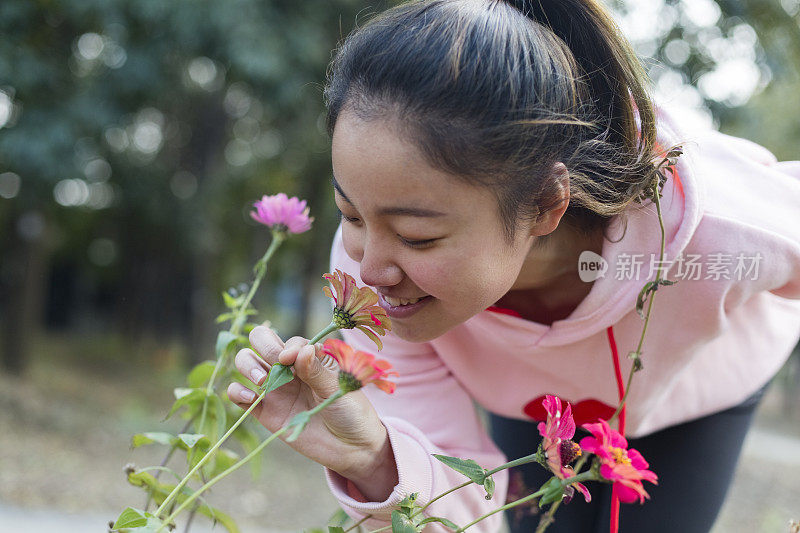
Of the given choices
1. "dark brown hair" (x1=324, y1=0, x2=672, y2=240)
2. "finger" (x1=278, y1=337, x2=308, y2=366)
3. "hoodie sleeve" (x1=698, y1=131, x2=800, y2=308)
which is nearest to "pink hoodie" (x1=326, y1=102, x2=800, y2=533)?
"hoodie sleeve" (x1=698, y1=131, x2=800, y2=308)

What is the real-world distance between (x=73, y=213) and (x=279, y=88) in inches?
285

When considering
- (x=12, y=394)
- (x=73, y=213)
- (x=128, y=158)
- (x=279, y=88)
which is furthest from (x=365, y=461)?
(x=73, y=213)

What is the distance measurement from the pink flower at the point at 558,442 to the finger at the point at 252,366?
0.32 metres

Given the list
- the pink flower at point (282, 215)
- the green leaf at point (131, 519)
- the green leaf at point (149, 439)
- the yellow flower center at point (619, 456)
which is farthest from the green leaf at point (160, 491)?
the yellow flower center at point (619, 456)

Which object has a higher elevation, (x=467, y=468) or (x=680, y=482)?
(x=467, y=468)

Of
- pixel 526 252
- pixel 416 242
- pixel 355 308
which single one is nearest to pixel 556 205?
pixel 526 252

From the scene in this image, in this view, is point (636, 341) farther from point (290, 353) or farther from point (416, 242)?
point (290, 353)

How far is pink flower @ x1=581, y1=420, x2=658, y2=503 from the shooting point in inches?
23.7

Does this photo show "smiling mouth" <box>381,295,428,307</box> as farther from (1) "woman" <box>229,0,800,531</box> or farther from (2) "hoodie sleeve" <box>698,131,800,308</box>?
(2) "hoodie sleeve" <box>698,131,800,308</box>

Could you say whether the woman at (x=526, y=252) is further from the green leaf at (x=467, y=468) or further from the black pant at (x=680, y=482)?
the green leaf at (x=467, y=468)

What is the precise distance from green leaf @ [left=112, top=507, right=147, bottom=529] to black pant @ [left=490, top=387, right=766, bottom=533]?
0.90 metres

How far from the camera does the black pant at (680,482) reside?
143 cm

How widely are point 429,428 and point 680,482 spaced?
1.87 ft

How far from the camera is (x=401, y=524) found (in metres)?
0.69
